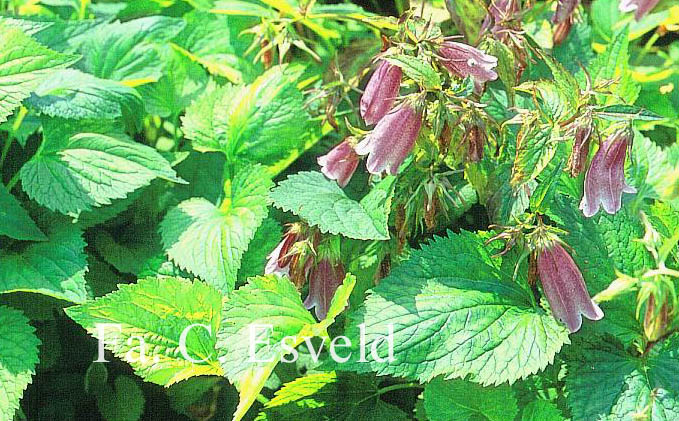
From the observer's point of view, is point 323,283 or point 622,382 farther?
point 323,283

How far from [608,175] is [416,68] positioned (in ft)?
0.94

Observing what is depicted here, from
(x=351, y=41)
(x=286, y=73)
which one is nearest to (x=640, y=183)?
(x=286, y=73)

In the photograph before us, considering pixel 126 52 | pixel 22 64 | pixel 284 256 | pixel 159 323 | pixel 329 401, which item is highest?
pixel 22 64

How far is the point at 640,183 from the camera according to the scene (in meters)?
1.32

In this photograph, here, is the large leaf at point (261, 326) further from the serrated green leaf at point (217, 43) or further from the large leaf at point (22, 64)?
the serrated green leaf at point (217, 43)

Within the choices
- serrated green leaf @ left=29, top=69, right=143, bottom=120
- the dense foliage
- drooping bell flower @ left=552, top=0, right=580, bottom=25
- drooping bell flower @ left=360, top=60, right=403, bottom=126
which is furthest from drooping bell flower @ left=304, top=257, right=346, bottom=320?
drooping bell flower @ left=552, top=0, right=580, bottom=25

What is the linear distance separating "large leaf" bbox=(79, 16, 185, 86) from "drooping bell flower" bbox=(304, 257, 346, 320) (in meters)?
0.62

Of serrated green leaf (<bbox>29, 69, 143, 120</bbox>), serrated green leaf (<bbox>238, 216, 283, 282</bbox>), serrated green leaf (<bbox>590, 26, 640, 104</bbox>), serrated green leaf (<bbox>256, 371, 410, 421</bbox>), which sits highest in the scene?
serrated green leaf (<bbox>590, 26, 640, 104</bbox>)

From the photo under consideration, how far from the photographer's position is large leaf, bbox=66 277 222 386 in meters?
1.21

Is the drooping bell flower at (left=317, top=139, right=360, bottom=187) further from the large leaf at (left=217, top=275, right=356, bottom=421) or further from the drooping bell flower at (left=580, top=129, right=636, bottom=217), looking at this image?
the drooping bell flower at (left=580, top=129, right=636, bottom=217)

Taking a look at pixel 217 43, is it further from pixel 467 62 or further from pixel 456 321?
pixel 456 321

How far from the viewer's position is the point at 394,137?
1.08m

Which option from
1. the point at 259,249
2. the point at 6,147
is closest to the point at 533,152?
the point at 259,249

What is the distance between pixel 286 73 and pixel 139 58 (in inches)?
12.6
